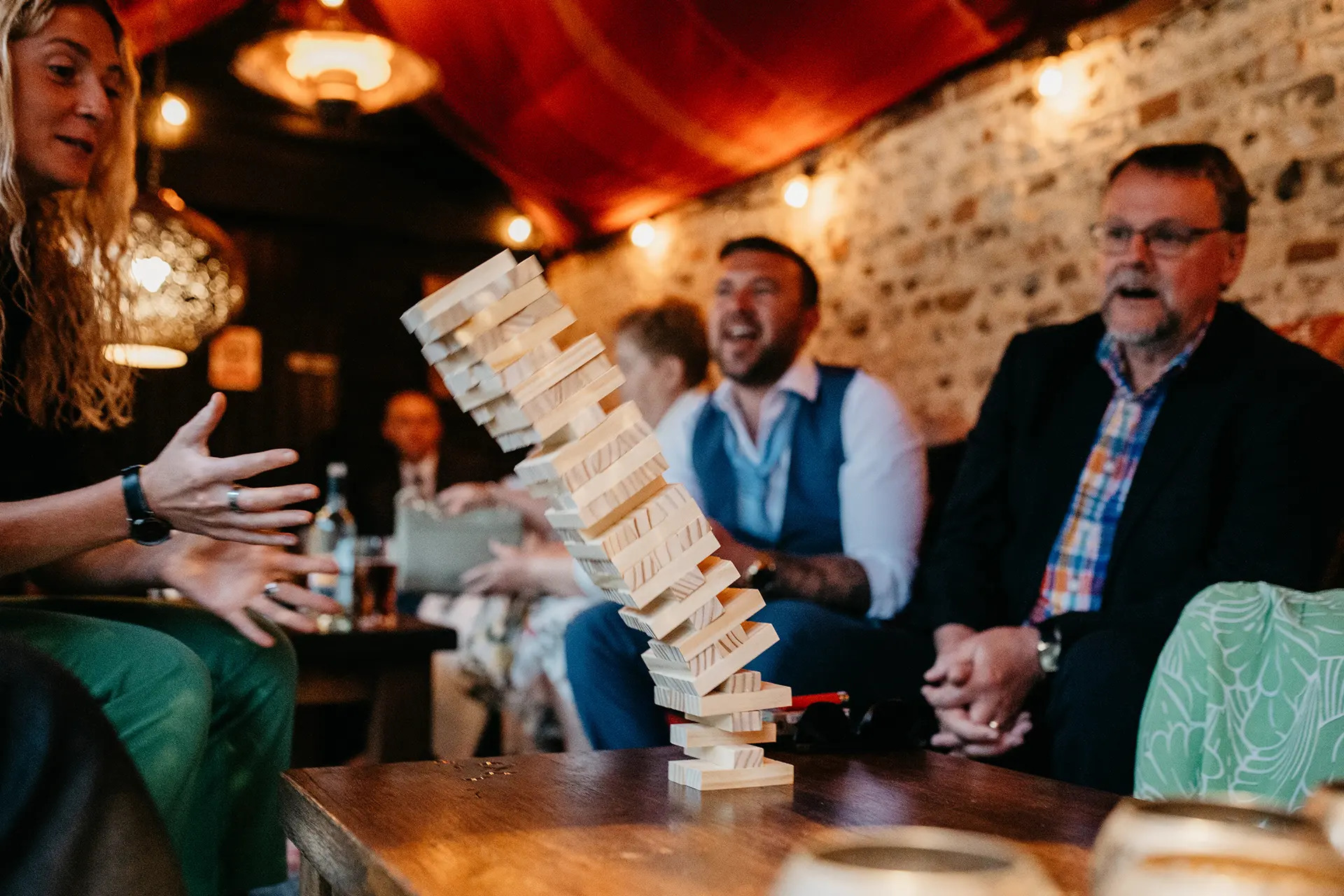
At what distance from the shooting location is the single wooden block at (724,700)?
104 cm

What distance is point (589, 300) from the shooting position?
733cm

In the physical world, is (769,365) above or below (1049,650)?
above

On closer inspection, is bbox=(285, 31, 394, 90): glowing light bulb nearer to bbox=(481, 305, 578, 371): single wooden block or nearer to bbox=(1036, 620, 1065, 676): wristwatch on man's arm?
bbox=(1036, 620, 1065, 676): wristwatch on man's arm

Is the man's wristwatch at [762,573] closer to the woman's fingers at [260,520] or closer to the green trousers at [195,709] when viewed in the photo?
the green trousers at [195,709]

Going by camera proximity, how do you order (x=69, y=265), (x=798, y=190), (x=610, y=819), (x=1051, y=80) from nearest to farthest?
(x=610, y=819) < (x=69, y=265) < (x=1051, y=80) < (x=798, y=190)

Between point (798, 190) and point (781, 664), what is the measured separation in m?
3.74

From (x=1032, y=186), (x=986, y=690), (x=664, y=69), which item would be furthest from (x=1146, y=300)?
(x=664, y=69)

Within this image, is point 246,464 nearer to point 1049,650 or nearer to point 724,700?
point 724,700

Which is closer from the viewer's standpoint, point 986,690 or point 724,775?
point 724,775

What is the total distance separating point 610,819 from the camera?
92 centimetres

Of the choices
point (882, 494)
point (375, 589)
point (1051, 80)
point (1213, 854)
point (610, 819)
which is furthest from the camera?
point (1051, 80)

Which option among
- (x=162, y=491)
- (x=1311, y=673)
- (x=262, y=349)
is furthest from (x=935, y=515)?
(x=262, y=349)

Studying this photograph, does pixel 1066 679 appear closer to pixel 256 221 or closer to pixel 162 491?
pixel 162 491

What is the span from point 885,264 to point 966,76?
2.73 ft
